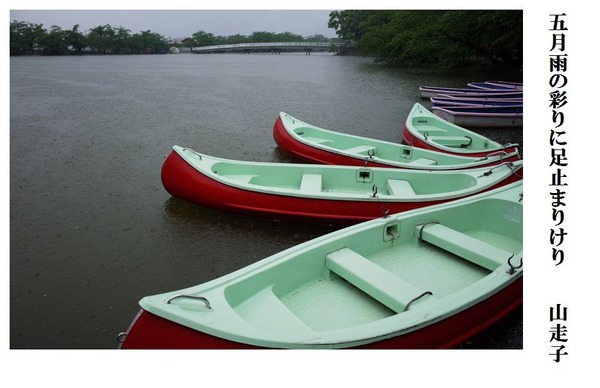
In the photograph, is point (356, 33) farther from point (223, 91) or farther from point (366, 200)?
point (366, 200)

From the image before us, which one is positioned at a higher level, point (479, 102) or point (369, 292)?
point (479, 102)

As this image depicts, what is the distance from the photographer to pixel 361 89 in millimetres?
19234

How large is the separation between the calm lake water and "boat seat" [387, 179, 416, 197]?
0.98 metres

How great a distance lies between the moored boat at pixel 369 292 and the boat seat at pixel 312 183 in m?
1.67

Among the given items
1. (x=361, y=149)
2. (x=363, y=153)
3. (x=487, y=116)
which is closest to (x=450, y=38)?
(x=487, y=116)

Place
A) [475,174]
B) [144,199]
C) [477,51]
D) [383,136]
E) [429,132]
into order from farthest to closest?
[477,51] → [383,136] → [429,132] → [144,199] → [475,174]

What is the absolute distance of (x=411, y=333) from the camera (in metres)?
2.84

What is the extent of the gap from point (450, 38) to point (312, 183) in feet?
72.4

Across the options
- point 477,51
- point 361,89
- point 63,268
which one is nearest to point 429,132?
point 63,268

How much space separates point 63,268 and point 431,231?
395cm

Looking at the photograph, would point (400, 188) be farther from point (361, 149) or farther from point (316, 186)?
point (361, 149)

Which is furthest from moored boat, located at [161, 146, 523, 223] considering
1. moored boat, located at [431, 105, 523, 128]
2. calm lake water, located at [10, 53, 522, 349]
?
moored boat, located at [431, 105, 523, 128]

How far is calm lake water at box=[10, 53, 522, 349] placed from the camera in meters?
4.12

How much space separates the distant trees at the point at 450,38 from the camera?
21.3m
